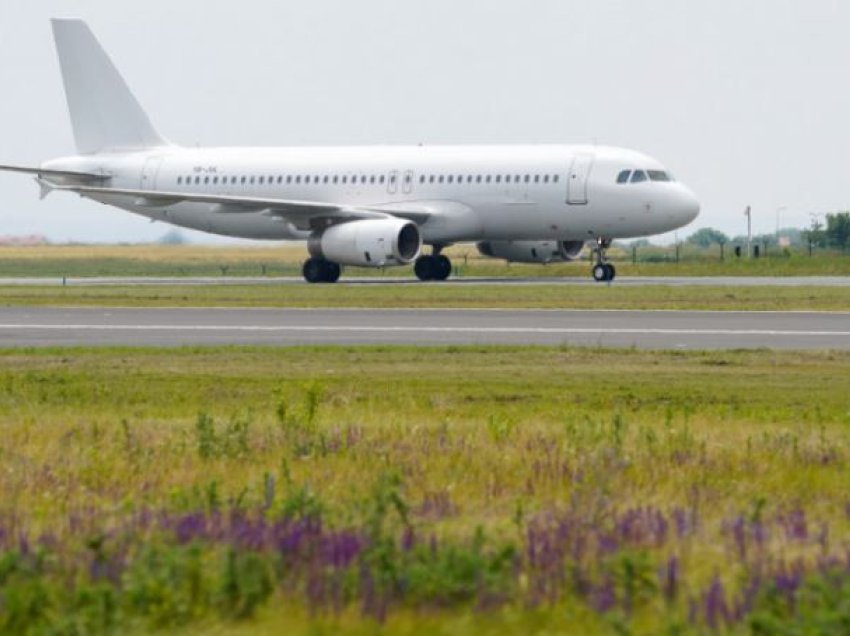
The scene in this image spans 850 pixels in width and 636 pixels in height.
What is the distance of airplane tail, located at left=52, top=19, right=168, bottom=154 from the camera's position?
214 ft

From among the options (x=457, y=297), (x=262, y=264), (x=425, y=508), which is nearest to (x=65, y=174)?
(x=262, y=264)

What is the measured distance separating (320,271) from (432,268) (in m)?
3.60

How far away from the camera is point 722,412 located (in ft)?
59.7

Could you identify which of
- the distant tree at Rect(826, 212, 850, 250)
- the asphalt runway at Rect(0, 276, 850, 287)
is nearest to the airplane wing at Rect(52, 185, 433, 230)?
the asphalt runway at Rect(0, 276, 850, 287)

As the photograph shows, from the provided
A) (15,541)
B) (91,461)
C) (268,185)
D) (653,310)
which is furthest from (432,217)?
(15,541)

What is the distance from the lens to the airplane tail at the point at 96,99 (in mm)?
65312

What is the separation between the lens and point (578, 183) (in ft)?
179

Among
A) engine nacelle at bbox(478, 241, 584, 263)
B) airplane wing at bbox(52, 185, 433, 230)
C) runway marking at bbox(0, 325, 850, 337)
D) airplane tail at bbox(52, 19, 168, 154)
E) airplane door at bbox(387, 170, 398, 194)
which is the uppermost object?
airplane tail at bbox(52, 19, 168, 154)

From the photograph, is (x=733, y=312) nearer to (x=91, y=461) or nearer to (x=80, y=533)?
(x=91, y=461)

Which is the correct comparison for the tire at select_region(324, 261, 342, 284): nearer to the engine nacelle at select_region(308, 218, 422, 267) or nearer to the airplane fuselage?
the engine nacelle at select_region(308, 218, 422, 267)

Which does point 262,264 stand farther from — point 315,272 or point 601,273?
point 601,273

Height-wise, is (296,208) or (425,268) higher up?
(296,208)

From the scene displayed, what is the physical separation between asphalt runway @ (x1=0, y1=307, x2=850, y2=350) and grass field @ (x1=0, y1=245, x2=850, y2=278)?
2400 centimetres

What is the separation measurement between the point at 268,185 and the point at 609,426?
46136mm
